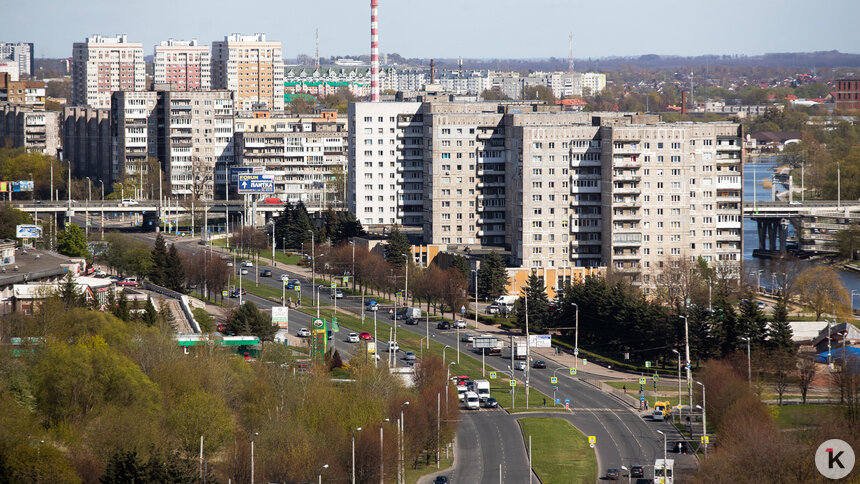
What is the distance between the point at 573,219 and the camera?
89312 millimetres

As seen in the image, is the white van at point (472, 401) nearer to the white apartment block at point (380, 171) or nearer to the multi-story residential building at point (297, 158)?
the white apartment block at point (380, 171)

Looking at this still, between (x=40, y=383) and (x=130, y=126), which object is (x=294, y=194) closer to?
(x=130, y=126)

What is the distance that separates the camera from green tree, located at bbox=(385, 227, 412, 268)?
93631mm

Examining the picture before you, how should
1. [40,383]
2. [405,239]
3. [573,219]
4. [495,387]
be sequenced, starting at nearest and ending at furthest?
[40,383]
[495,387]
[573,219]
[405,239]

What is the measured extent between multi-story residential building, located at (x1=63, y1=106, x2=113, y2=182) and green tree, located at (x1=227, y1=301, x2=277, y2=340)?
84557mm

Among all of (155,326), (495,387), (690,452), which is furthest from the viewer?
(495,387)

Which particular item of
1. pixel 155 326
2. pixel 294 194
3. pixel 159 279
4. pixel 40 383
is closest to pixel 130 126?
pixel 294 194

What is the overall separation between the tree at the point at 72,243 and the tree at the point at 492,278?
25.4 meters

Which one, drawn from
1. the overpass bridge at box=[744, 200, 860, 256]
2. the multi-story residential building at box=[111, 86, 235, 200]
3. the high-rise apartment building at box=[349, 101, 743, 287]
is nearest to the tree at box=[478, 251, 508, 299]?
the high-rise apartment building at box=[349, 101, 743, 287]

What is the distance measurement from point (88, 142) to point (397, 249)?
7445 cm

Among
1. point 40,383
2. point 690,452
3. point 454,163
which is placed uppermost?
point 454,163

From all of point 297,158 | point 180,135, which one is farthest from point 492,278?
point 180,135

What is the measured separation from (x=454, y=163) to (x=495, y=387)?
36253mm

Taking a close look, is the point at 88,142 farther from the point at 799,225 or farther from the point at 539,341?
the point at 539,341
